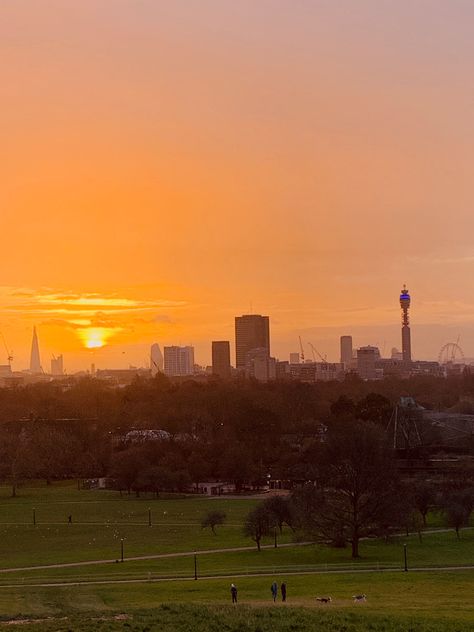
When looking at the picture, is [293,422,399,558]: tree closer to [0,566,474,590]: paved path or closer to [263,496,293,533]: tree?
[263,496,293,533]: tree

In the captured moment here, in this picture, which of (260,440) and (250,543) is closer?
(250,543)

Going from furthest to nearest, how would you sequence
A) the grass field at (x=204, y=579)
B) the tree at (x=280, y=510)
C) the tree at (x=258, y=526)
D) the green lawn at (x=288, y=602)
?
the tree at (x=280, y=510), the tree at (x=258, y=526), the grass field at (x=204, y=579), the green lawn at (x=288, y=602)

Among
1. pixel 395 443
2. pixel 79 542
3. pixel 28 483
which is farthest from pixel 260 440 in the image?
pixel 79 542

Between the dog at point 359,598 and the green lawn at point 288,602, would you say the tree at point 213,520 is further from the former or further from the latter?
the dog at point 359,598

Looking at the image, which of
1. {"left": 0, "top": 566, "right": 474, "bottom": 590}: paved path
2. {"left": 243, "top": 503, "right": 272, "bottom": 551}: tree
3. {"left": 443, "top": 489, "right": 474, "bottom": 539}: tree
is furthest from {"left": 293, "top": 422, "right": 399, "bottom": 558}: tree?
{"left": 0, "top": 566, "right": 474, "bottom": 590}: paved path

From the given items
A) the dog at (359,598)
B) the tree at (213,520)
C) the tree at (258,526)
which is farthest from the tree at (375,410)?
the dog at (359,598)

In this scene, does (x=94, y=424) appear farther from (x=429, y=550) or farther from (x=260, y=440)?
(x=429, y=550)
